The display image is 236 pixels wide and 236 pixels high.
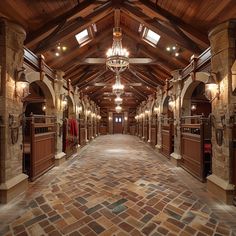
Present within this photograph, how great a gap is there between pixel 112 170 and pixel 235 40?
16.6 feet

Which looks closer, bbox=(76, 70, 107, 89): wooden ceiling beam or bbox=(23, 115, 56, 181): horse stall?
bbox=(23, 115, 56, 181): horse stall

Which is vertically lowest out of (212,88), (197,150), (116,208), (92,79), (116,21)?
(116,208)

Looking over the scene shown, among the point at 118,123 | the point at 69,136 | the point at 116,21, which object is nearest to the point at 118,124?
the point at 118,123

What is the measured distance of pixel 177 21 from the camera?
200 inches

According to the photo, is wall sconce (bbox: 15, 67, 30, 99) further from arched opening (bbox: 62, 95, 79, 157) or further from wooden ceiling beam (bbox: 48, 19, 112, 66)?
arched opening (bbox: 62, 95, 79, 157)

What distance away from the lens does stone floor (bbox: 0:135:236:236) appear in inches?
109

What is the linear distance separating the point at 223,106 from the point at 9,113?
4.80 metres

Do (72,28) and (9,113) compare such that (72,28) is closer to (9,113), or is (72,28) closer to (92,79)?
(9,113)

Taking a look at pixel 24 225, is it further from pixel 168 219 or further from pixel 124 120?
pixel 124 120

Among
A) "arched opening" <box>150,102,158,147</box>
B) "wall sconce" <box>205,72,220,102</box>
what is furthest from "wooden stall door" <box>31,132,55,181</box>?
"arched opening" <box>150,102,158,147</box>

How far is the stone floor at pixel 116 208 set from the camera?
109 inches

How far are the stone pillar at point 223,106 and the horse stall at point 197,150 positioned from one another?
0.72 metres

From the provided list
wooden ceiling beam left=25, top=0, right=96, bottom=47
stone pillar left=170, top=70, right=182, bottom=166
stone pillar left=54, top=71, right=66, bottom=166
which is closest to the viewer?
wooden ceiling beam left=25, top=0, right=96, bottom=47

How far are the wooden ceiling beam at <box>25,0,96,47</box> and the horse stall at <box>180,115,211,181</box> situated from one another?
468 centimetres
